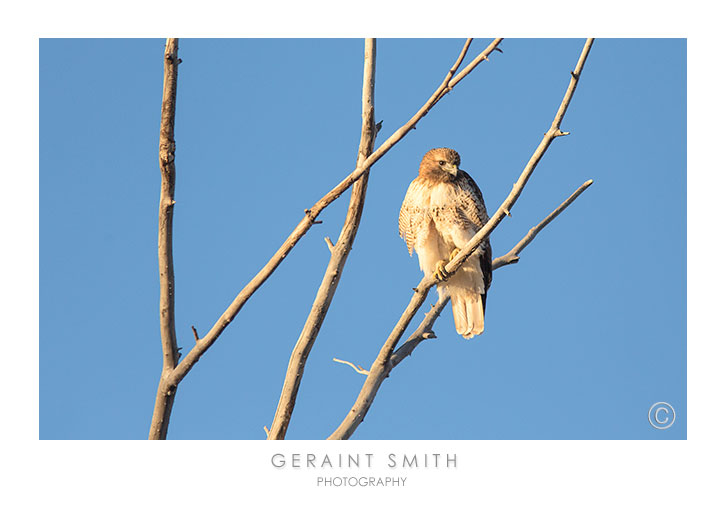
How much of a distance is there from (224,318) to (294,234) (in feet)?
2.14

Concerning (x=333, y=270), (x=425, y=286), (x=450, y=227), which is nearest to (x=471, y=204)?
(x=450, y=227)

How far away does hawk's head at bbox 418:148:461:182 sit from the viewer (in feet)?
20.8

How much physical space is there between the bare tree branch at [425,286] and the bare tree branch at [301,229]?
1.86 feet

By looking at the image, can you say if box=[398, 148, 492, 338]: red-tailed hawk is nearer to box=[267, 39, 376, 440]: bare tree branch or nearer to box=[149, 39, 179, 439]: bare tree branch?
box=[267, 39, 376, 440]: bare tree branch

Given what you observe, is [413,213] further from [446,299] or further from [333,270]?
[333,270]

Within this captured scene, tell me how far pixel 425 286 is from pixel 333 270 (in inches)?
24.8

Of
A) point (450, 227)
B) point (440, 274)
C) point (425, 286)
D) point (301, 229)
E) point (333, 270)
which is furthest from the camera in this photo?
point (450, 227)

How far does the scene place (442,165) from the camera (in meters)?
6.38

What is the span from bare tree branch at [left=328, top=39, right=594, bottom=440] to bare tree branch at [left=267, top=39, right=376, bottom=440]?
0.37 m

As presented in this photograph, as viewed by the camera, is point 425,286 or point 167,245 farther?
point 425,286

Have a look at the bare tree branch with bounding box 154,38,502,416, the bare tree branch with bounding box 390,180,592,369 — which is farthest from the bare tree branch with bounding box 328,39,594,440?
the bare tree branch with bounding box 154,38,502,416

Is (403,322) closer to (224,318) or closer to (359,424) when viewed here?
(359,424)
